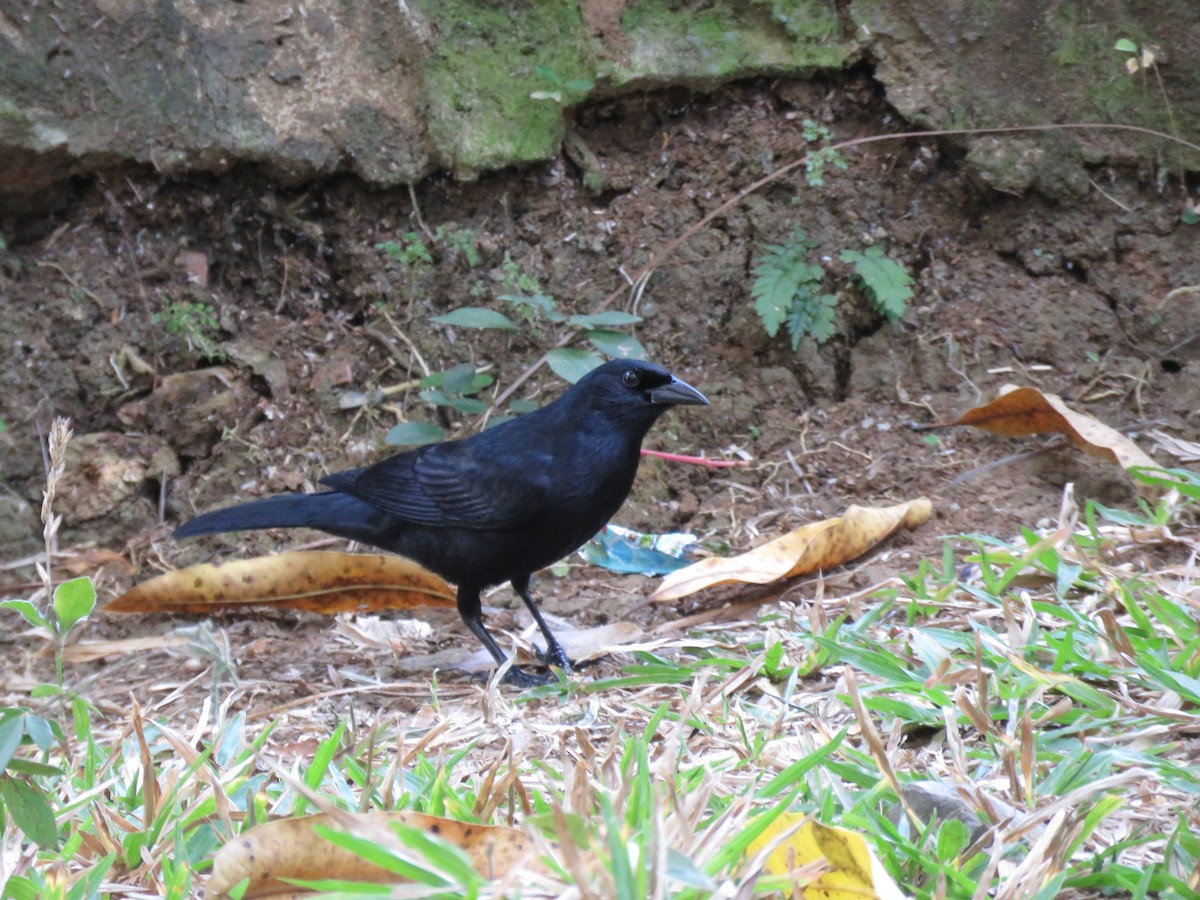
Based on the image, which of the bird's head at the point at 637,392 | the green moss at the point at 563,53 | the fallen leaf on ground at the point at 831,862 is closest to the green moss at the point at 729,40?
the green moss at the point at 563,53

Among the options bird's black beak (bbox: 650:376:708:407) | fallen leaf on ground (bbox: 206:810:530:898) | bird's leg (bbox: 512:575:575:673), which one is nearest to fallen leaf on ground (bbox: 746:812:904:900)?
fallen leaf on ground (bbox: 206:810:530:898)

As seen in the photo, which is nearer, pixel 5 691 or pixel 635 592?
pixel 5 691

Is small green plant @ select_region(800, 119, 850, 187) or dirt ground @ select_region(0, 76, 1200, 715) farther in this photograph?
small green plant @ select_region(800, 119, 850, 187)

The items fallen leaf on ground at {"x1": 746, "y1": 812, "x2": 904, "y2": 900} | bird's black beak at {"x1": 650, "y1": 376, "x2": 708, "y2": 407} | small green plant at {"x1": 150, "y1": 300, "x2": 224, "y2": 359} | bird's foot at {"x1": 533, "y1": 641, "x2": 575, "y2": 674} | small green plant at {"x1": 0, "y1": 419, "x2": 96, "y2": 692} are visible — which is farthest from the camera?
small green plant at {"x1": 150, "y1": 300, "x2": 224, "y2": 359}

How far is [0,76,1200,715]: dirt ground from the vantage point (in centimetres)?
483

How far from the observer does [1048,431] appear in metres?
4.61

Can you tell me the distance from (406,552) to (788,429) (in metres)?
1.67

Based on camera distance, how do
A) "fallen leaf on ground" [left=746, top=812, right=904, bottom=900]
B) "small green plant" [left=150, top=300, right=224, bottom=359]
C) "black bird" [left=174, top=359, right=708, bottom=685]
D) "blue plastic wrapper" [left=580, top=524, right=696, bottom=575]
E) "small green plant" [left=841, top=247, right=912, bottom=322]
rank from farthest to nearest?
1. "small green plant" [left=150, top=300, right=224, bottom=359]
2. "small green plant" [left=841, top=247, right=912, bottom=322]
3. "blue plastic wrapper" [left=580, top=524, right=696, bottom=575]
4. "black bird" [left=174, top=359, right=708, bottom=685]
5. "fallen leaf on ground" [left=746, top=812, right=904, bottom=900]

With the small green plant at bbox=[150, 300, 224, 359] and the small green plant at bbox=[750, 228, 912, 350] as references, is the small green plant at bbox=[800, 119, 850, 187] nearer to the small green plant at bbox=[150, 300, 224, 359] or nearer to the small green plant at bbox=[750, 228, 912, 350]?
the small green plant at bbox=[750, 228, 912, 350]

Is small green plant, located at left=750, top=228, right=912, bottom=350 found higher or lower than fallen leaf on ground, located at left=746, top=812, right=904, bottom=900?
lower

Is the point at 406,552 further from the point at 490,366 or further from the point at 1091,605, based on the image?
the point at 1091,605

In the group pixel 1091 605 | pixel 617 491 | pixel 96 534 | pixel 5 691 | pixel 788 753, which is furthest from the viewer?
pixel 96 534

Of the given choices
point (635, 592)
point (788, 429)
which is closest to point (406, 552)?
point (635, 592)

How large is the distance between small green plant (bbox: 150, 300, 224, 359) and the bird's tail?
99 cm
